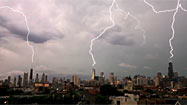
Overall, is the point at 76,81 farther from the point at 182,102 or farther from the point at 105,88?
the point at 182,102

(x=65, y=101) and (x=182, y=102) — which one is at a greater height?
(x=182, y=102)

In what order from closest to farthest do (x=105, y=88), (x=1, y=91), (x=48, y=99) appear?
(x=48, y=99) < (x=1, y=91) < (x=105, y=88)

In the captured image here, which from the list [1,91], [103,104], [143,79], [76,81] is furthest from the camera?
[76,81]

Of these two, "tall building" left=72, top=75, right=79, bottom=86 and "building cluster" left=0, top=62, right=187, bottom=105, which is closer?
"building cluster" left=0, top=62, right=187, bottom=105

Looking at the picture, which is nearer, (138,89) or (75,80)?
(138,89)

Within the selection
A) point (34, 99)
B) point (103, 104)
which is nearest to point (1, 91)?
point (34, 99)

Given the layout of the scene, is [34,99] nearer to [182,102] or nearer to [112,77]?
[182,102]

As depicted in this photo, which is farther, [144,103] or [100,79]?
[100,79]

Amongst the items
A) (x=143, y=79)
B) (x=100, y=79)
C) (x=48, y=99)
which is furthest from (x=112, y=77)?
(x=48, y=99)

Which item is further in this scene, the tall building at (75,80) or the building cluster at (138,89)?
the tall building at (75,80)
